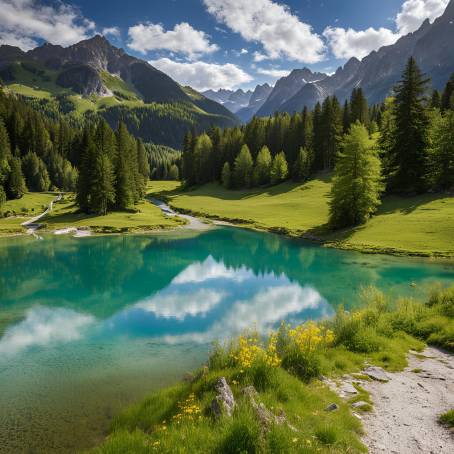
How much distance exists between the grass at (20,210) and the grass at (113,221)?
5.16 meters

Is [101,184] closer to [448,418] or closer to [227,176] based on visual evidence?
[227,176]

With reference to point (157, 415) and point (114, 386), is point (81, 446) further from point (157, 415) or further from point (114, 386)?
point (114, 386)

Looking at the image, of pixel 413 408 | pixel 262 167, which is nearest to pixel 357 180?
pixel 413 408

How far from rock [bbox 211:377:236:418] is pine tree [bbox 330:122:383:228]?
145ft

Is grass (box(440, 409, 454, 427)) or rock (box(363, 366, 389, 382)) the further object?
rock (box(363, 366, 389, 382))

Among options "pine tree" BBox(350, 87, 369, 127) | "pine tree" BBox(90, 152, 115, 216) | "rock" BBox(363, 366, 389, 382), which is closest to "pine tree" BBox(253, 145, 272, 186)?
"pine tree" BBox(350, 87, 369, 127)

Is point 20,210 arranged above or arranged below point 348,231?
above

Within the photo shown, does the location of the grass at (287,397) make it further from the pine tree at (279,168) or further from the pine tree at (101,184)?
the pine tree at (279,168)

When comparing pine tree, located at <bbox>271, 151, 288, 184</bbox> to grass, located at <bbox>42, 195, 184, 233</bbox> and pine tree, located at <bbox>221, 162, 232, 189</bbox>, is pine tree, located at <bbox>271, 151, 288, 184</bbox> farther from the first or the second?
grass, located at <bbox>42, 195, 184, 233</bbox>

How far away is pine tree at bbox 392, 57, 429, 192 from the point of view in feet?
182

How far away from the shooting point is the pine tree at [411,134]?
2190 inches

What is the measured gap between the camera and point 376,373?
1113cm

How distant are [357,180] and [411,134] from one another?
1831cm

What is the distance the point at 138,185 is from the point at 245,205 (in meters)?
30.4
